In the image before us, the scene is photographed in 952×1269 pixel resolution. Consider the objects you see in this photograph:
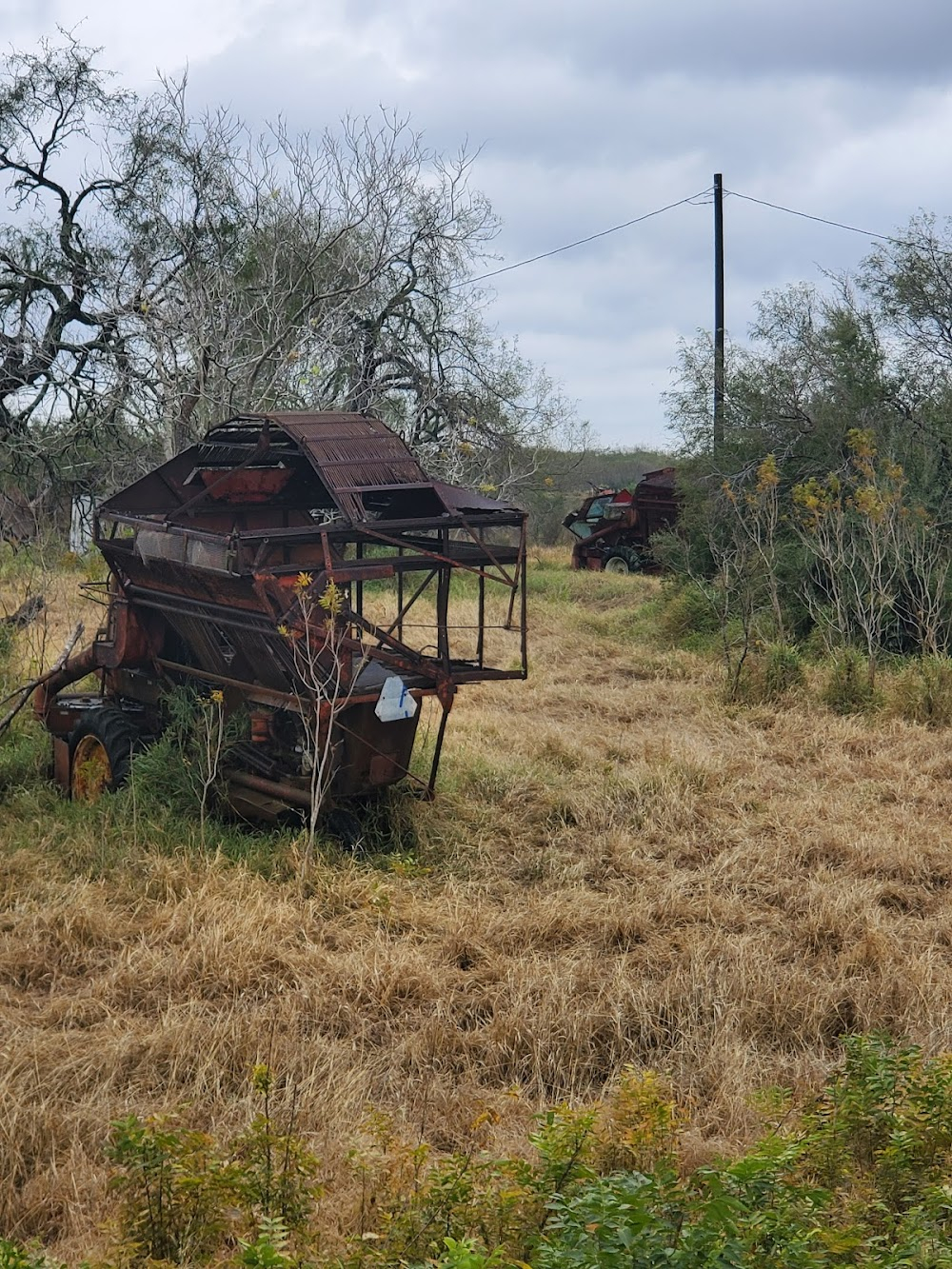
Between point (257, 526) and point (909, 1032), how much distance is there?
554cm

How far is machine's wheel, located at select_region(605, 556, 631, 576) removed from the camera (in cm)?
2329

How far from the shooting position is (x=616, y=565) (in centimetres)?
2364

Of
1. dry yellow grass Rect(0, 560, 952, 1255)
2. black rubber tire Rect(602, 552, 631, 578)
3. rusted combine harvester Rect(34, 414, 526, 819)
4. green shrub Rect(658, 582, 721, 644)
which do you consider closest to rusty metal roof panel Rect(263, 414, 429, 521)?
rusted combine harvester Rect(34, 414, 526, 819)

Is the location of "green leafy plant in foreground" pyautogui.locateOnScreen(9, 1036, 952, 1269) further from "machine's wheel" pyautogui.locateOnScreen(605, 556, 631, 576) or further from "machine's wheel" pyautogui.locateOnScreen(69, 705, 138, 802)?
"machine's wheel" pyautogui.locateOnScreen(605, 556, 631, 576)

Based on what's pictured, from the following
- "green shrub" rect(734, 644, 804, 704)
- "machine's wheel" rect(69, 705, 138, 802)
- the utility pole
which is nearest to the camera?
"machine's wheel" rect(69, 705, 138, 802)

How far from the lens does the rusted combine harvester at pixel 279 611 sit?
7176 millimetres

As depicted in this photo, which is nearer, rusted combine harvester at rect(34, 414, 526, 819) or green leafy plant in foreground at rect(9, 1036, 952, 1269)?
green leafy plant in foreground at rect(9, 1036, 952, 1269)

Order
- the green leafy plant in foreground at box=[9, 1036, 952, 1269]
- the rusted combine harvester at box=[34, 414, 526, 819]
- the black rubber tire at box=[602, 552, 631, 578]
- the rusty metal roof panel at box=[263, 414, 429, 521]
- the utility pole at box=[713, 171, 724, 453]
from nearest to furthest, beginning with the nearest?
the green leafy plant in foreground at box=[9, 1036, 952, 1269]
the rusted combine harvester at box=[34, 414, 526, 819]
the rusty metal roof panel at box=[263, 414, 429, 521]
the utility pole at box=[713, 171, 724, 453]
the black rubber tire at box=[602, 552, 631, 578]

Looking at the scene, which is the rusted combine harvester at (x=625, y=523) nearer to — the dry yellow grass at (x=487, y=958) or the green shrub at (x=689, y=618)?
the green shrub at (x=689, y=618)

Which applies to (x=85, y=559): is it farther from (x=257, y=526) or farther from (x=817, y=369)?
(x=817, y=369)

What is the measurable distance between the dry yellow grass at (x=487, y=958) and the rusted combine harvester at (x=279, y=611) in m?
0.66

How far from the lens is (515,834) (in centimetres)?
786

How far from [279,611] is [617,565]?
16874 mm

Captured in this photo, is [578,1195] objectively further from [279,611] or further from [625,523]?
[625,523]
